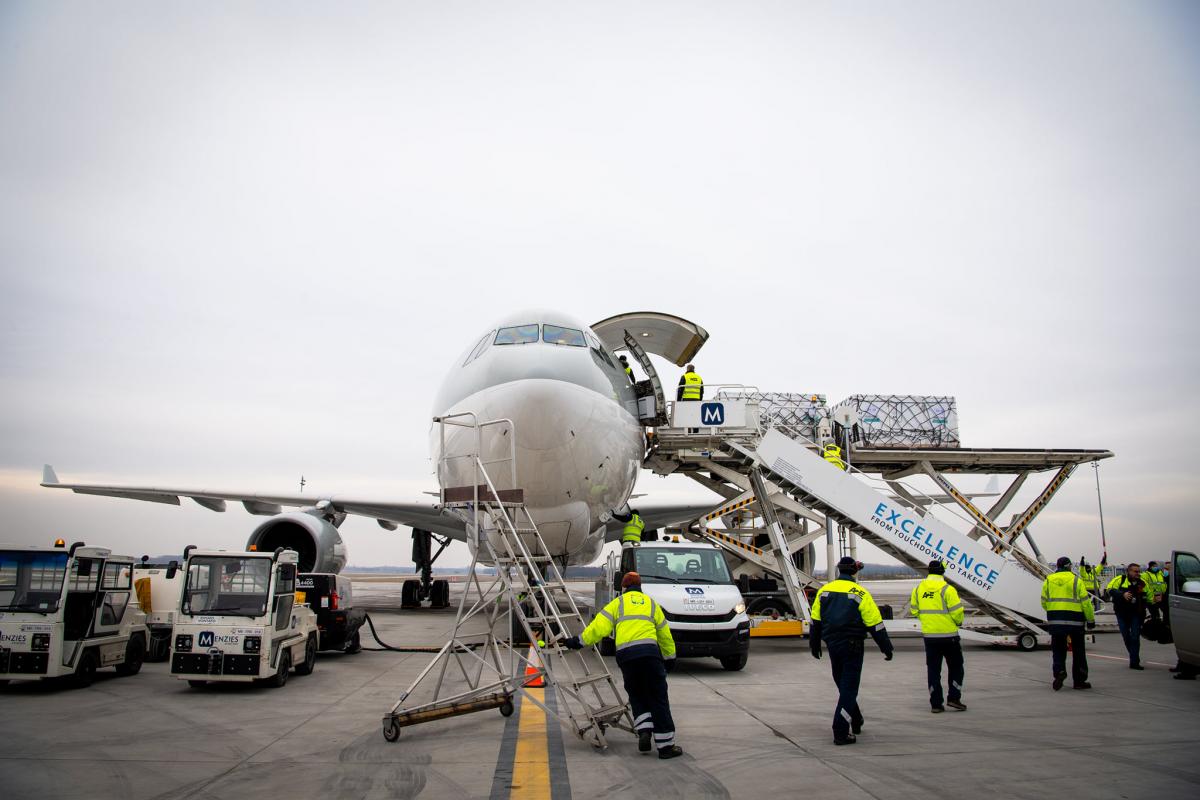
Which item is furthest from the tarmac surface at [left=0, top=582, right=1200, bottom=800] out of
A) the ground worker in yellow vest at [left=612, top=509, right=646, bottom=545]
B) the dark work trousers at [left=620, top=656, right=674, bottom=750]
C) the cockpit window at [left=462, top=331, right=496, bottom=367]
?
the cockpit window at [left=462, top=331, right=496, bottom=367]

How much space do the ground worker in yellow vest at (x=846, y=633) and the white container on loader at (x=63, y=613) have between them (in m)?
7.59

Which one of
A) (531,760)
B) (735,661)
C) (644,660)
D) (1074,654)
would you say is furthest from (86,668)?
(1074,654)

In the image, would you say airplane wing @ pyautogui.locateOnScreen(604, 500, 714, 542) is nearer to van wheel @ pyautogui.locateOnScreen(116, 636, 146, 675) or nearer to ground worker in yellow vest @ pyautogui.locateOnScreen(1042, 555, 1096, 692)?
ground worker in yellow vest @ pyautogui.locateOnScreen(1042, 555, 1096, 692)

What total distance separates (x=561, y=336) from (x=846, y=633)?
5.80 metres

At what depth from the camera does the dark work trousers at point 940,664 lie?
7.28 meters

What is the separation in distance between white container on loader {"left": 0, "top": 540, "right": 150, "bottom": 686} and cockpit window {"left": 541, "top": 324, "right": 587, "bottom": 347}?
5.83m

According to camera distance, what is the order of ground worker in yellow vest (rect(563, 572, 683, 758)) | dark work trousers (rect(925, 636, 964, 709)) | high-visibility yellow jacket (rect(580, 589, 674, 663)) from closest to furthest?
ground worker in yellow vest (rect(563, 572, 683, 758)), high-visibility yellow jacket (rect(580, 589, 674, 663)), dark work trousers (rect(925, 636, 964, 709))

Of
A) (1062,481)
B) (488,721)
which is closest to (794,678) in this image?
(488,721)

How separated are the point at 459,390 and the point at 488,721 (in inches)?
184

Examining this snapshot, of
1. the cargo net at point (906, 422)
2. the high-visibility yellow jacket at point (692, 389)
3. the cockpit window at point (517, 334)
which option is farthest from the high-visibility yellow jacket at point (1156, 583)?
the cockpit window at point (517, 334)

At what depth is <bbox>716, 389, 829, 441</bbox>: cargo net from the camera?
1769 centimetres

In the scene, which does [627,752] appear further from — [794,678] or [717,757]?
[794,678]

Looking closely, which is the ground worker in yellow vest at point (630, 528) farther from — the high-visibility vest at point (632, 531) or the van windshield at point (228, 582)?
the van windshield at point (228, 582)

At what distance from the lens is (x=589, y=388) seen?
9.97m
